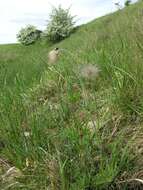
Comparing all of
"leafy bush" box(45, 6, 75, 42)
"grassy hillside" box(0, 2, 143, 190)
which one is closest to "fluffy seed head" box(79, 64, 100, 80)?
"grassy hillside" box(0, 2, 143, 190)

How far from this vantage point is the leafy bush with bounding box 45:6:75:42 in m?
32.4

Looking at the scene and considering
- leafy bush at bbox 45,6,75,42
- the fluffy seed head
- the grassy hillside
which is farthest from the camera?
leafy bush at bbox 45,6,75,42

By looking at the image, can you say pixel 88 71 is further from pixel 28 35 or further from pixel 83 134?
pixel 28 35

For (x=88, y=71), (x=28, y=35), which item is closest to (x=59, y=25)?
(x=28, y=35)

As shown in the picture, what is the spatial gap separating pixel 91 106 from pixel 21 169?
0.70 m

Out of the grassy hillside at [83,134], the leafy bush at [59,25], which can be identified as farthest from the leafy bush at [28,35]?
the grassy hillside at [83,134]

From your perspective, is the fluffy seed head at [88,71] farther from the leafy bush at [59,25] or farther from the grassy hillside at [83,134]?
the leafy bush at [59,25]

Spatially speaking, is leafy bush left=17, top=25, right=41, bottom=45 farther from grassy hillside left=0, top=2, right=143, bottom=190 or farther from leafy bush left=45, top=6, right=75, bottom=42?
grassy hillside left=0, top=2, right=143, bottom=190

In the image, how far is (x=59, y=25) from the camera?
3362 centimetres

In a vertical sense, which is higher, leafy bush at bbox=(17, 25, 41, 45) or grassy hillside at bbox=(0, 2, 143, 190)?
grassy hillside at bbox=(0, 2, 143, 190)

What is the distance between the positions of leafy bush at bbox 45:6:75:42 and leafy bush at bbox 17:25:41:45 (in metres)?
1.72

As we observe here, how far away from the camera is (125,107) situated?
3135 mm

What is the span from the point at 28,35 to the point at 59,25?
2.48 metres

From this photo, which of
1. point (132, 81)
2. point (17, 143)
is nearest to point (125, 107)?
point (132, 81)
